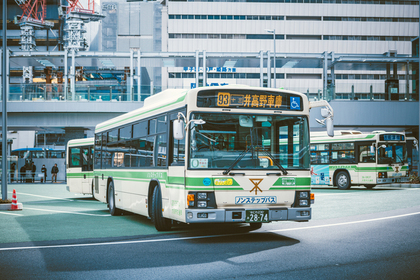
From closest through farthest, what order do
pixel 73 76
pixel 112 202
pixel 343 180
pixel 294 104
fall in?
1. pixel 294 104
2. pixel 112 202
3. pixel 343 180
4. pixel 73 76

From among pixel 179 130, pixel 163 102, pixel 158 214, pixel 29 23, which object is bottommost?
pixel 158 214

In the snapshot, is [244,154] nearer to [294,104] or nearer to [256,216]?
[256,216]

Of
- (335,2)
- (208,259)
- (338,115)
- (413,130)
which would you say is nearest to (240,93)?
(208,259)

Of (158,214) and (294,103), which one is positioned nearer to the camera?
(294,103)

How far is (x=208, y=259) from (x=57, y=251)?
2776mm

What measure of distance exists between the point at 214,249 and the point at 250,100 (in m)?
2.83

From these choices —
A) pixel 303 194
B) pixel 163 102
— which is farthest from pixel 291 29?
pixel 303 194

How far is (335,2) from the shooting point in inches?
2798

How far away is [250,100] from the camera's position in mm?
9312

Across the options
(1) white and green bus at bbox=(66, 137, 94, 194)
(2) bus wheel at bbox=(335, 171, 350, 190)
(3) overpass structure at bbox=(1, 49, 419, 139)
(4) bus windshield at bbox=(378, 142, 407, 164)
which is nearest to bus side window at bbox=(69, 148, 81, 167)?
(1) white and green bus at bbox=(66, 137, 94, 194)

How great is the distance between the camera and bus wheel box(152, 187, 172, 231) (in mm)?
10559

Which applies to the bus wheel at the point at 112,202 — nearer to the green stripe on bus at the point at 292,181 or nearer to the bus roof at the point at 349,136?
the green stripe on bus at the point at 292,181

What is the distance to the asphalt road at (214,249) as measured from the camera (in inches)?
264

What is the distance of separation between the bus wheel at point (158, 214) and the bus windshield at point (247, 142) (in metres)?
1.95
